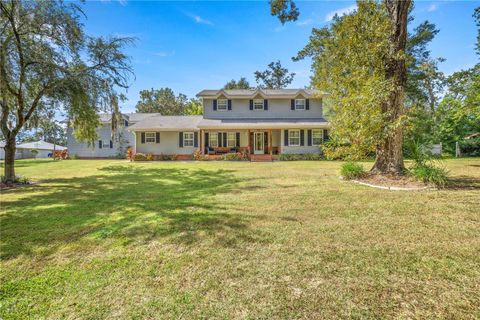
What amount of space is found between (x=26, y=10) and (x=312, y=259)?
1320 centimetres

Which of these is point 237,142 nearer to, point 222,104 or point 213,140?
point 213,140

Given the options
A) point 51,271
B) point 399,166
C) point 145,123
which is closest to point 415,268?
point 51,271

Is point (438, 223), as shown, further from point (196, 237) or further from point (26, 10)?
point (26, 10)

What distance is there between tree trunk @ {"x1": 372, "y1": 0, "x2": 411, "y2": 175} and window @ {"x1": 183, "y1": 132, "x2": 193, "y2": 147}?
17286 millimetres

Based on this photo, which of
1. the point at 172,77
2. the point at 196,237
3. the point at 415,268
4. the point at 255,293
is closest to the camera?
the point at 255,293

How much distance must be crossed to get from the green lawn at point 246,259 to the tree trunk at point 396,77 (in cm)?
294

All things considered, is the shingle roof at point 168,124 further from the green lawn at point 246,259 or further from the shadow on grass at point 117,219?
the green lawn at point 246,259

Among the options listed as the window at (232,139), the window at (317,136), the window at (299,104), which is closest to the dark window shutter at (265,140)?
the window at (232,139)

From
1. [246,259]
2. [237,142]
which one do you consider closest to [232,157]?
[237,142]

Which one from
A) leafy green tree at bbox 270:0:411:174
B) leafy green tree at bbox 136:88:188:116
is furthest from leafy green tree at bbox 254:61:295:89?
leafy green tree at bbox 270:0:411:174

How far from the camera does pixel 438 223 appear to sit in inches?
174

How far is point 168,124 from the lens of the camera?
76.6 feet

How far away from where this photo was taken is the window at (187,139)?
22.8 m

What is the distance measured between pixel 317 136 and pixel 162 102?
37.9m
